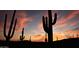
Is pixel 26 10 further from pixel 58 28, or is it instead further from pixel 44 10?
pixel 58 28

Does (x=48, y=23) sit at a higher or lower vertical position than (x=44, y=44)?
higher

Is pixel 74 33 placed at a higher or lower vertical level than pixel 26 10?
lower

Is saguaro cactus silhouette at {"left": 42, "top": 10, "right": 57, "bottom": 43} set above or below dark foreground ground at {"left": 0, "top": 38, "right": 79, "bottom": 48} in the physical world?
above

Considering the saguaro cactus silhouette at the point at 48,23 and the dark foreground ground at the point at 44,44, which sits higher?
the saguaro cactus silhouette at the point at 48,23

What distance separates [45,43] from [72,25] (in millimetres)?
423

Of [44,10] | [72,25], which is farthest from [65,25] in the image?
[44,10]
